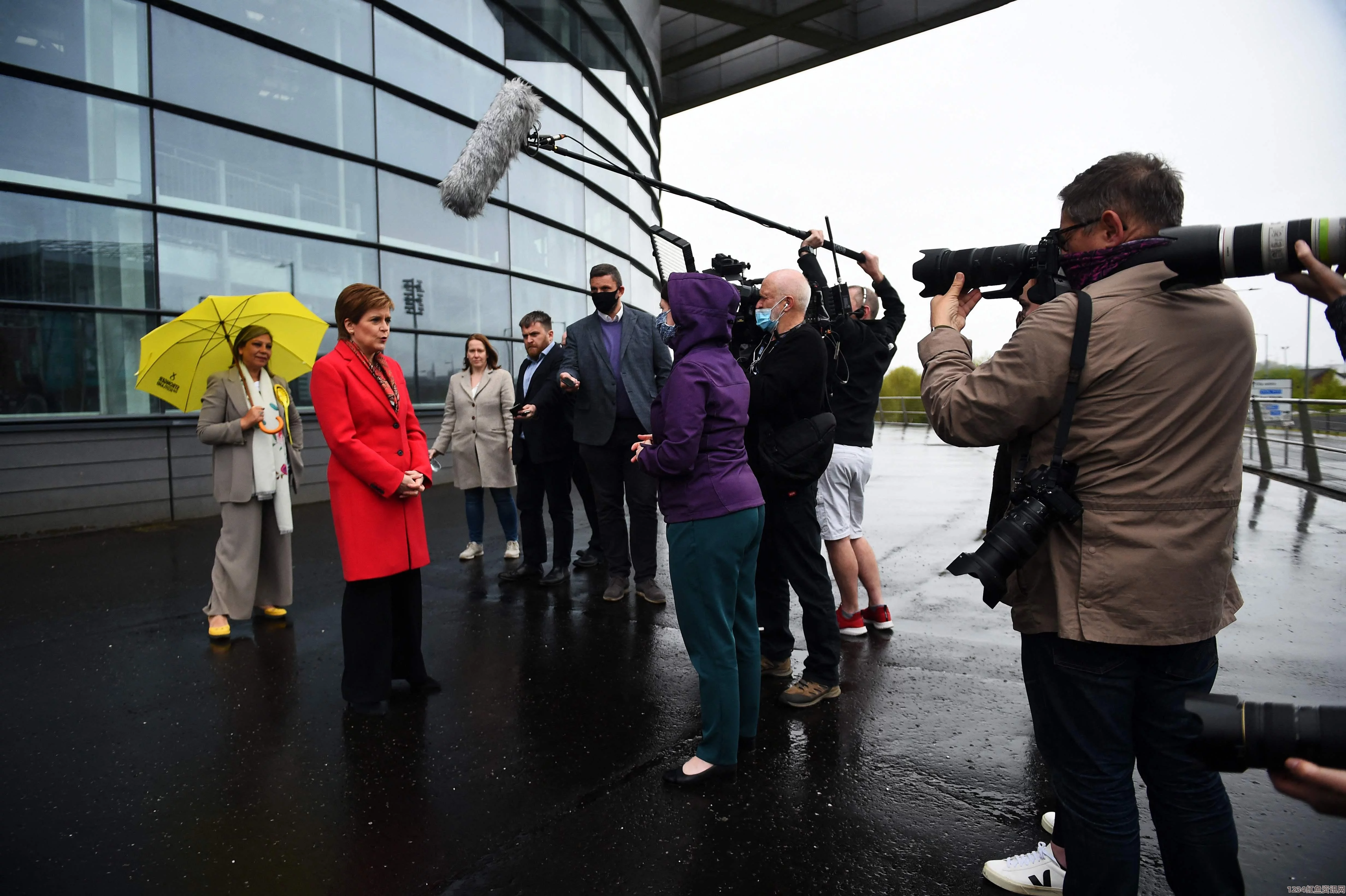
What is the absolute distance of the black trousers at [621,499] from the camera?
227 inches

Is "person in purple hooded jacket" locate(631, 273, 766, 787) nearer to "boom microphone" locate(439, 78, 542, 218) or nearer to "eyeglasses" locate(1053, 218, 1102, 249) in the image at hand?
"eyeglasses" locate(1053, 218, 1102, 249)

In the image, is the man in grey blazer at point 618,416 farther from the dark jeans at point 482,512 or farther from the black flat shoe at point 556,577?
the dark jeans at point 482,512

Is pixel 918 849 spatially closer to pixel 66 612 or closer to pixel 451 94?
pixel 66 612

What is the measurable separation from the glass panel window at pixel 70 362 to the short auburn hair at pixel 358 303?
5.47 m

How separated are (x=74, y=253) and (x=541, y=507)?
6.27 meters

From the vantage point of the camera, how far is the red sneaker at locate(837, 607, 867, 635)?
190 inches

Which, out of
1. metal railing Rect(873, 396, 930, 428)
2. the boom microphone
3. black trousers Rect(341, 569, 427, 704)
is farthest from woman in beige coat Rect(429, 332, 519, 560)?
metal railing Rect(873, 396, 930, 428)

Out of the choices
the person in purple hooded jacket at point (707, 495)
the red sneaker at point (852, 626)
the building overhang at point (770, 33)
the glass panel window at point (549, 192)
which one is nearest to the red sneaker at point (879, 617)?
the red sneaker at point (852, 626)

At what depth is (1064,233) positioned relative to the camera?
78.9 inches

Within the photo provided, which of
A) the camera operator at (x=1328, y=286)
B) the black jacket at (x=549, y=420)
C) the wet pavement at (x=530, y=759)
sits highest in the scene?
the camera operator at (x=1328, y=286)

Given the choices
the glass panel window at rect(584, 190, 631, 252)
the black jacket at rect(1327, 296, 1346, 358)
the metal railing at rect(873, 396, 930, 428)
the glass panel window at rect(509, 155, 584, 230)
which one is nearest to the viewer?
the black jacket at rect(1327, 296, 1346, 358)

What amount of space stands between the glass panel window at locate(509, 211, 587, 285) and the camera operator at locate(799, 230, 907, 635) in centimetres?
1052

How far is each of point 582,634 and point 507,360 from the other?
31.6ft

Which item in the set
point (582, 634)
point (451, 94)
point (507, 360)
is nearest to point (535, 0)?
point (451, 94)
